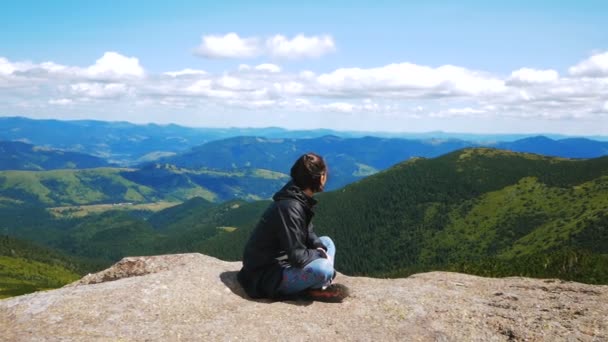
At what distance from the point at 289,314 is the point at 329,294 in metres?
2.02

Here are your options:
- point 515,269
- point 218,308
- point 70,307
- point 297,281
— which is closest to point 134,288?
point 70,307

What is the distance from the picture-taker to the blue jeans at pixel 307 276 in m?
16.7

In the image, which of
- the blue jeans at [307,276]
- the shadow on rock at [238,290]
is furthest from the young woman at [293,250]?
the shadow on rock at [238,290]

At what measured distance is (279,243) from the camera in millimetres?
16641

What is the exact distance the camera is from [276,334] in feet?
49.0

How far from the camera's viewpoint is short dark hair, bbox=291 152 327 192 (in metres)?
15.9

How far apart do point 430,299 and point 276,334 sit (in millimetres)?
7313

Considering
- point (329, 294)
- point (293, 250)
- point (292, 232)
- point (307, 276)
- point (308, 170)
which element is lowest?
point (329, 294)

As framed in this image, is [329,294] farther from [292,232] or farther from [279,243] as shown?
[292,232]

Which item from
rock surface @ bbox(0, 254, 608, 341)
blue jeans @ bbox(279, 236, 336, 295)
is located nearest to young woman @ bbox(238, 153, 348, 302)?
blue jeans @ bbox(279, 236, 336, 295)

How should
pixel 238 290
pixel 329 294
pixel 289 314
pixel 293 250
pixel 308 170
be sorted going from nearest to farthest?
pixel 293 250 → pixel 308 170 → pixel 289 314 → pixel 329 294 → pixel 238 290

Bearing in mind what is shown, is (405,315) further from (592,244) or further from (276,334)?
(592,244)

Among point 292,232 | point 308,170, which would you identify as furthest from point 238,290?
point 308,170

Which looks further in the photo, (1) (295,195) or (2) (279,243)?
(2) (279,243)
